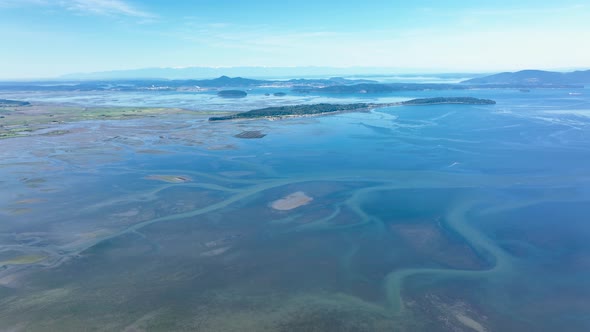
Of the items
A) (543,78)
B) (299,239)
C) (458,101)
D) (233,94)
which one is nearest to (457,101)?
(458,101)

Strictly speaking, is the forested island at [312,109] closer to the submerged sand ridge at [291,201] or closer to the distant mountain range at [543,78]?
the submerged sand ridge at [291,201]

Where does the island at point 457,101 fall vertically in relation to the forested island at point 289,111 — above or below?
above

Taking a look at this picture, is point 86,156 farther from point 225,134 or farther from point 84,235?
point 84,235

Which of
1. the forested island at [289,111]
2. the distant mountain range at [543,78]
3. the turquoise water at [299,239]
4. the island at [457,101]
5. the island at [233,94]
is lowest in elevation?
the turquoise water at [299,239]

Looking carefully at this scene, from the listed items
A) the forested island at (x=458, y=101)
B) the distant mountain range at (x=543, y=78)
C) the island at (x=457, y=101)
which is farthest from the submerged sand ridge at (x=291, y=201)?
the distant mountain range at (x=543, y=78)

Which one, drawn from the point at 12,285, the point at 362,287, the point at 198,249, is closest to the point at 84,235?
the point at 12,285

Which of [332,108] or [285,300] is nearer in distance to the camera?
[285,300]

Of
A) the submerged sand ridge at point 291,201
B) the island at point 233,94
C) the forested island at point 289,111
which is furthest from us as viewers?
the island at point 233,94

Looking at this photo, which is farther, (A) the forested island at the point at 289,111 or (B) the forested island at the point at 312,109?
(B) the forested island at the point at 312,109
